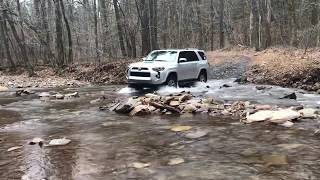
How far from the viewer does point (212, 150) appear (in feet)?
28.6

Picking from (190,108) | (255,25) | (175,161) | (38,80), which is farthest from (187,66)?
(255,25)

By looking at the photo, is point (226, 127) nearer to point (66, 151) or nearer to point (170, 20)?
point (66, 151)

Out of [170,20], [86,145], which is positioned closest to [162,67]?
[86,145]

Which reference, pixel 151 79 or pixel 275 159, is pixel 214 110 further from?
pixel 275 159

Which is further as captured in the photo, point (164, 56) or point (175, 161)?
point (164, 56)

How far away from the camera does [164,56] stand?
65.9 ft

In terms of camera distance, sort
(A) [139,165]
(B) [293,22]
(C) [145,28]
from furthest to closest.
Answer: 1. (B) [293,22]
2. (C) [145,28]
3. (A) [139,165]

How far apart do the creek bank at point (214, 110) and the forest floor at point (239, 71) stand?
7141 millimetres

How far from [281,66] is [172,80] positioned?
7.68 m

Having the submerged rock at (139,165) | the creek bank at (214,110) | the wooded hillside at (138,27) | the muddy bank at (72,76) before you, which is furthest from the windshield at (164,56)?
the submerged rock at (139,165)

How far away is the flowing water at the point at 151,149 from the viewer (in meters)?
7.27

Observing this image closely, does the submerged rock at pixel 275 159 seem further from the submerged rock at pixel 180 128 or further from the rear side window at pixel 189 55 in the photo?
the rear side window at pixel 189 55

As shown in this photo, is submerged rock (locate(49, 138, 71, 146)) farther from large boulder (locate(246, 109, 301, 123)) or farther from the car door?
the car door

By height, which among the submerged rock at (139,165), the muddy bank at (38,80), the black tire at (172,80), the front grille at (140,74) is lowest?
the muddy bank at (38,80)
